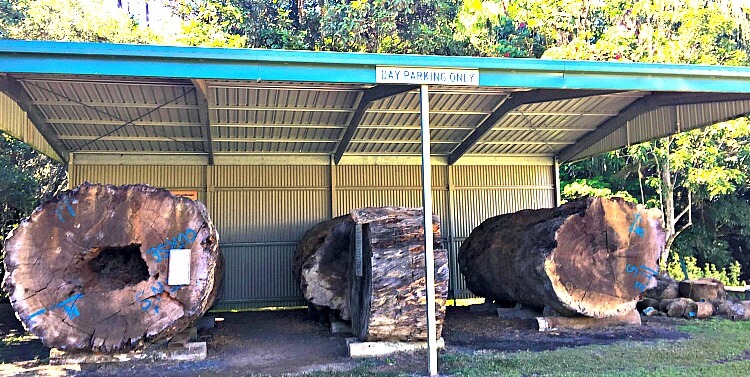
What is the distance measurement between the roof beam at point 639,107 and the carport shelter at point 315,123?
3 cm

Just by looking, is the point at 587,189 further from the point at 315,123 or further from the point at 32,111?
the point at 32,111

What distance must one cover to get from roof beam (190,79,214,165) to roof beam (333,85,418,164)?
237cm

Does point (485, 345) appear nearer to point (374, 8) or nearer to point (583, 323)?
point (583, 323)

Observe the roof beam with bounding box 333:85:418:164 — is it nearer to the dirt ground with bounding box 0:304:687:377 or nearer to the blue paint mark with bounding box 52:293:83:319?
the dirt ground with bounding box 0:304:687:377

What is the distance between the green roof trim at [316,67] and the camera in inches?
235

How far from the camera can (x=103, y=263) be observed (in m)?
7.18

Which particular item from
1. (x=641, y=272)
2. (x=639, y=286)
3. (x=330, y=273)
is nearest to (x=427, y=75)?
(x=330, y=273)

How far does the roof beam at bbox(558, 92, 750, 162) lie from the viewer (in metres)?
8.99

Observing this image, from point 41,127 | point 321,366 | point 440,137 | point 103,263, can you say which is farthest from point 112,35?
point 321,366

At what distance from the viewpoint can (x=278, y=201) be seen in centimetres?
1309

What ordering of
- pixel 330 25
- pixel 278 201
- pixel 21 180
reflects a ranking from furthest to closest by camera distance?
pixel 330 25, pixel 21 180, pixel 278 201

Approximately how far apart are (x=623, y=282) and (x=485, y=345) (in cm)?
238

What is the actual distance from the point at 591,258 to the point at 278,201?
6.84 metres

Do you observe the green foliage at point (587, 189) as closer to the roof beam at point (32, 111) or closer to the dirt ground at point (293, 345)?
the dirt ground at point (293, 345)
